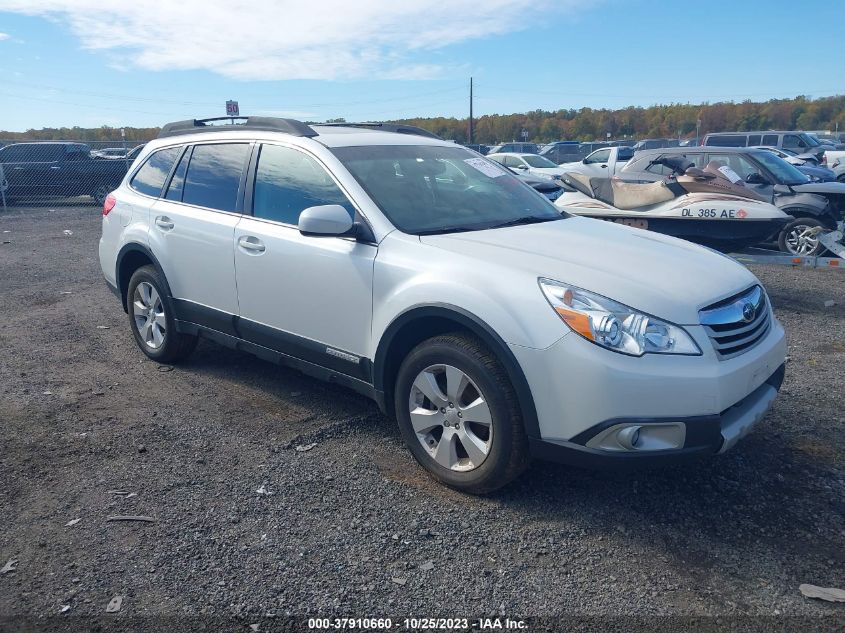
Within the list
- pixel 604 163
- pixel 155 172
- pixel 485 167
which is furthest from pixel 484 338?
pixel 604 163

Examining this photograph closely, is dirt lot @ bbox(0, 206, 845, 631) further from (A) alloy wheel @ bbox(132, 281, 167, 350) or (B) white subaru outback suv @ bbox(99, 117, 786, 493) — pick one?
(A) alloy wheel @ bbox(132, 281, 167, 350)

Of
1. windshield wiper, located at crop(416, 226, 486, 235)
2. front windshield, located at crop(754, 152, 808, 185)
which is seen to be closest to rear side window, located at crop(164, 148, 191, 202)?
windshield wiper, located at crop(416, 226, 486, 235)

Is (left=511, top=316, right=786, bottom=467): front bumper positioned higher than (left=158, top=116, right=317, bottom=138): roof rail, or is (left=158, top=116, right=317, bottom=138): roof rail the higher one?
(left=158, top=116, right=317, bottom=138): roof rail

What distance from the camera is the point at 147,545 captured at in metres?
3.30

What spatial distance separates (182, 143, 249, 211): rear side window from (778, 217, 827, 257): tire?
7652 mm

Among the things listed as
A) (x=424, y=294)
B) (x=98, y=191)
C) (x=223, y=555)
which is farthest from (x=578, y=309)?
(x=98, y=191)

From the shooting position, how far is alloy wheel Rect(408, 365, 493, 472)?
3543 millimetres

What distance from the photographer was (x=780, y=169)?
1087 cm

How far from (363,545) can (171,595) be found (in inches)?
32.4

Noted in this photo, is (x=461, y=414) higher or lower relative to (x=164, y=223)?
lower

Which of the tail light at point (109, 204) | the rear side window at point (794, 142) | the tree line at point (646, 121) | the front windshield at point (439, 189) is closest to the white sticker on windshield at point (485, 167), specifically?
the front windshield at point (439, 189)

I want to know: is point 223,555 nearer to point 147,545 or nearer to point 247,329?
point 147,545

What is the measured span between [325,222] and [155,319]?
2524mm

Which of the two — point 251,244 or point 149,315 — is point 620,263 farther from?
point 149,315
